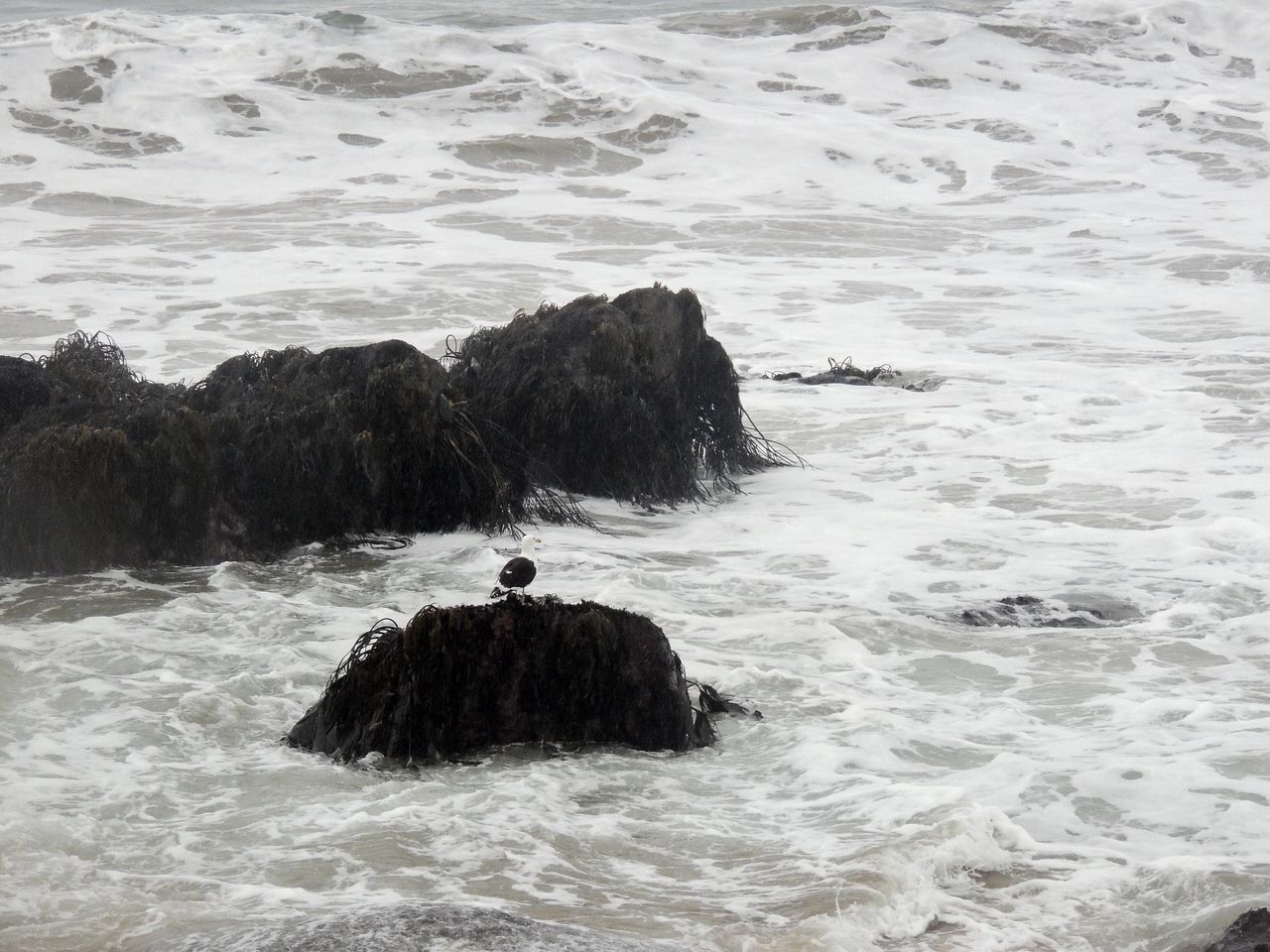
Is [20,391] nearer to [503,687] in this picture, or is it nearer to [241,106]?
[503,687]

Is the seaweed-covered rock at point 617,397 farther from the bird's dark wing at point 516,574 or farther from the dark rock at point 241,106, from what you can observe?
the dark rock at point 241,106

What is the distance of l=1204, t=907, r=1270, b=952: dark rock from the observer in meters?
3.61

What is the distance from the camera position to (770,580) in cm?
736

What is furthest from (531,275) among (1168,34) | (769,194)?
(1168,34)

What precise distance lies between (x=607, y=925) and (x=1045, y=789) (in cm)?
171

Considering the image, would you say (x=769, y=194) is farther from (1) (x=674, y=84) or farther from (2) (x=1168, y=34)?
(2) (x=1168, y=34)

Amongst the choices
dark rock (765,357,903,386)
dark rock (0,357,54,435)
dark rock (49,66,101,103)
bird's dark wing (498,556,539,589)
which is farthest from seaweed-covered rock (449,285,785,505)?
dark rock (49,66,101,103)

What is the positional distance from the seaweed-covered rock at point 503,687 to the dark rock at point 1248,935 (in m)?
2.02

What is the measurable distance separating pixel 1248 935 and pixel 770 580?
381cm

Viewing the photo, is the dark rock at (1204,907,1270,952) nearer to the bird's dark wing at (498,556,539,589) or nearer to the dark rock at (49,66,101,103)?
the bird's dark wing at (498,556,539,589)

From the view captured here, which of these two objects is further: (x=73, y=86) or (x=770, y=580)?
(x=73, y=86)

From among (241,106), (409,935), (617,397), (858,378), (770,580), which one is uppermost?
(409,935)

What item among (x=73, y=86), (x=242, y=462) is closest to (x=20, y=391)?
(x=242, y=462)

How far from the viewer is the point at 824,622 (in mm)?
6684
